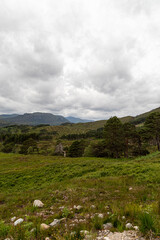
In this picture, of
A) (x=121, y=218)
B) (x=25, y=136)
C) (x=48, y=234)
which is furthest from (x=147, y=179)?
(x=25, y=136)

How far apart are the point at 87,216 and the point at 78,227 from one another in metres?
1.38

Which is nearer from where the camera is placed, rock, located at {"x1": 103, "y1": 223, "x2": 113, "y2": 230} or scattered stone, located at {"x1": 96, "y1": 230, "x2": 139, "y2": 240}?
scattered stone, located at {"x1": 96, "y1": 230, "x2": 139, "y2": 240}

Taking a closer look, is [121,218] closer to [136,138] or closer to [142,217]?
[142,217]

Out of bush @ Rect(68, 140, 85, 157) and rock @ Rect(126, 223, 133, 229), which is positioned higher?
rock @ Rect(126, 223, 133, 229)

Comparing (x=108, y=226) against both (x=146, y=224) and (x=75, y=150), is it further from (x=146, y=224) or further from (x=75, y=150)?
(x=75, y=150)

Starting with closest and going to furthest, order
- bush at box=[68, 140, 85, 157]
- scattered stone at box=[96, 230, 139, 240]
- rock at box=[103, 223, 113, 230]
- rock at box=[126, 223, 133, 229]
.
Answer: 1. scattered stone at box=[96, 230, 139, 240]
2. rock at box=[126, 223, 133, 229]
3. rock at box=[103, 223, 113, 230]
4. bush at box=[68, 140, 85, 157]

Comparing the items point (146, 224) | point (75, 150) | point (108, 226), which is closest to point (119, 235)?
point (108, 226)

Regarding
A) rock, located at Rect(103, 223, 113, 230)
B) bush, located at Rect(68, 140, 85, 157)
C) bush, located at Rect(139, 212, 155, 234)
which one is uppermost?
bush, located at Rect(139, 212, 155, 234)

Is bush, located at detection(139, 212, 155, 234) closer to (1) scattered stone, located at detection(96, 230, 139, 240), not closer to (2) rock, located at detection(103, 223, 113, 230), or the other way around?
(1) scattered stone, located at detection(96, 230, 139, 240)

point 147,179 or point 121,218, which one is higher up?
point 121,218

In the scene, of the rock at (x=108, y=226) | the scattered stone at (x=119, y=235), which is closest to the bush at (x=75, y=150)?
the rock at (x=108, y=226)

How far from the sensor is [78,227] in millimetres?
4293

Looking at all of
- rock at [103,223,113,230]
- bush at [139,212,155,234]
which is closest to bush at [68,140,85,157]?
rock at [103,223,113,230]

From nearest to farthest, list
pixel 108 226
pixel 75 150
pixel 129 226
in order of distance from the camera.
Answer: pixel 129 226
pixel 108 226
pixel 75 150
